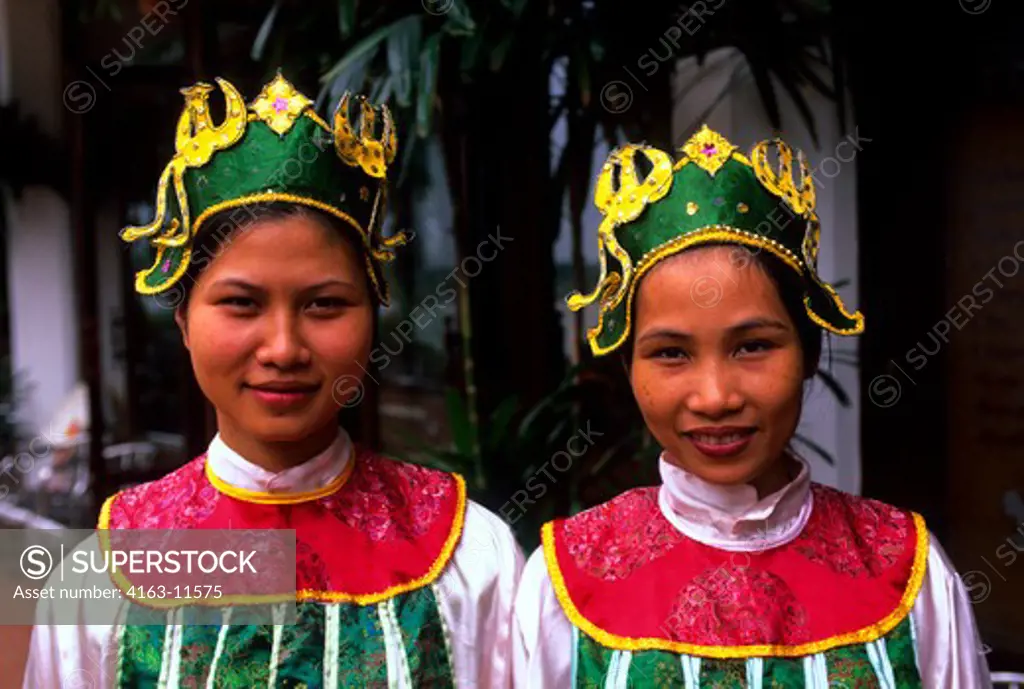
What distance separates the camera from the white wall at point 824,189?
373 centimetres

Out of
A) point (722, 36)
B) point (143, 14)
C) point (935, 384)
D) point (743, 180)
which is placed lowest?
point (935, 384)

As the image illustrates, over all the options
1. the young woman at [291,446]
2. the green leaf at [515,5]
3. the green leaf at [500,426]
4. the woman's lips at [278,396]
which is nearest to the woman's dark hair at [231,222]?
the young woman at [291,446]

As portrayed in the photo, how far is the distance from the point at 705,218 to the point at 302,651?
3.13 ft

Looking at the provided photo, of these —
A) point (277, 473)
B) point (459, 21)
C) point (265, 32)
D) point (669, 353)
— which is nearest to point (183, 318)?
point (277, 473)

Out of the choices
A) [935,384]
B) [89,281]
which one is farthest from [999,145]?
[89,281]

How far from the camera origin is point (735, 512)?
1.94 metres

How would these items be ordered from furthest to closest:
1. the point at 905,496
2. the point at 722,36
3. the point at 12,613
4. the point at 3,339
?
the point at 3,339
the point at 905,496
the point at 722,36
the point at 12,613

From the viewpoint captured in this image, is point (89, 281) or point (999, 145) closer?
point (999, 145)

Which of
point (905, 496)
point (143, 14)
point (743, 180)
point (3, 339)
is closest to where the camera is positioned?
point (743, 180)

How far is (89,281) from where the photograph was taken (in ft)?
15.1

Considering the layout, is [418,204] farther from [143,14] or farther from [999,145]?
[999,145]

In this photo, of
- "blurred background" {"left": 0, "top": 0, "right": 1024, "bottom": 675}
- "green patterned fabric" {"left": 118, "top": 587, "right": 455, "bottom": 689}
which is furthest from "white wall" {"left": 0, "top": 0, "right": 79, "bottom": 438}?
"green patterned fabric" {"left": 118, "top": 587, "right": 455, "bottom": 689}

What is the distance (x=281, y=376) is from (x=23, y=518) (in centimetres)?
454

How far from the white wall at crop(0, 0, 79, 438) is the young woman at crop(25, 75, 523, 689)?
13.8 ft
